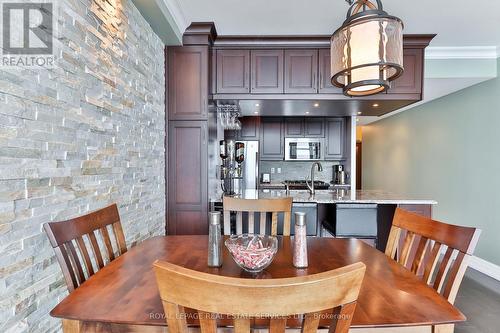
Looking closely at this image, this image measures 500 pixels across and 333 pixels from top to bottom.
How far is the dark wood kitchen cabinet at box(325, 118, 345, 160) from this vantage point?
5.18m

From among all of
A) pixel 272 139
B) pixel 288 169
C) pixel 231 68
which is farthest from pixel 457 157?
pixel 231 68

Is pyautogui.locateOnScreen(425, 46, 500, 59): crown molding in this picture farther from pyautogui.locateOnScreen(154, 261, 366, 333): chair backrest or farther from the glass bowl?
pyautogui.locateOnScreen(154, 261, 366, 333): chair backrest

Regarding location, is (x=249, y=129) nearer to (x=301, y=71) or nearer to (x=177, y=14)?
(x=301, y=71)

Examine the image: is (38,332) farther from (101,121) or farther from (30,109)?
(101,121)

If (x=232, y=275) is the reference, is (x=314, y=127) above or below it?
above

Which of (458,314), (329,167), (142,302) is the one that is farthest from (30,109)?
(329,167)

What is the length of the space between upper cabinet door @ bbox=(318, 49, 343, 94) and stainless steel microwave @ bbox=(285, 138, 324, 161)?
212cm

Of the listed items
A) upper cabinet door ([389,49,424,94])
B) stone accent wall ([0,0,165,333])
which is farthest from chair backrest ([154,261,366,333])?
upper cabinet door ([389,49,424,94])

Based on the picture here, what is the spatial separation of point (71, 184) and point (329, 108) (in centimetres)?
332

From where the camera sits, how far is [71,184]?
1435 mm

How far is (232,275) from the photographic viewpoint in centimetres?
111

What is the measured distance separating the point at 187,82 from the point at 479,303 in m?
3.61

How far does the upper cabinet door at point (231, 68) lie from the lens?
3.11 metres

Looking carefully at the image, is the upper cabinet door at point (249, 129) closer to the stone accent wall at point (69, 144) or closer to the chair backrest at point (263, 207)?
the stone accent wall at point (69, 144)
